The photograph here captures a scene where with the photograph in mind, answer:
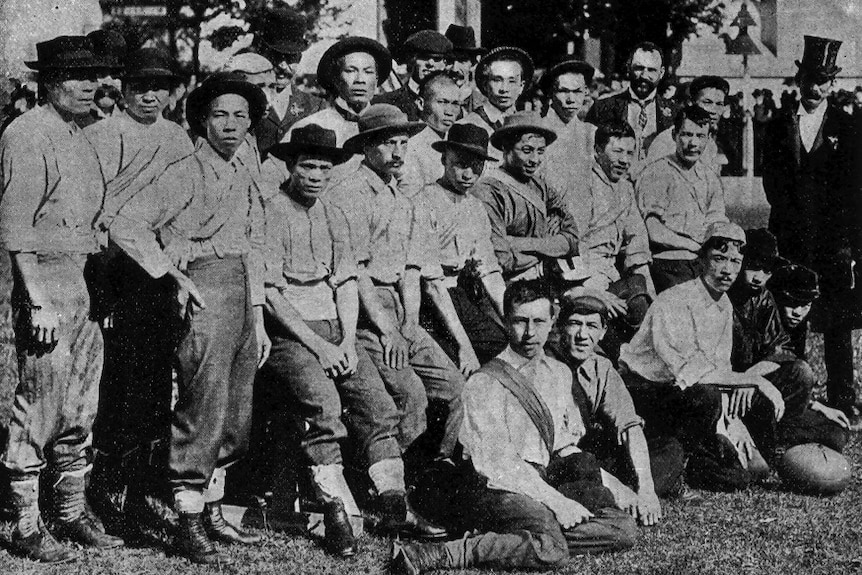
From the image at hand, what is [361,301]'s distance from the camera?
20.8 ft

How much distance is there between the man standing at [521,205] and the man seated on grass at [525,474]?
1.01m

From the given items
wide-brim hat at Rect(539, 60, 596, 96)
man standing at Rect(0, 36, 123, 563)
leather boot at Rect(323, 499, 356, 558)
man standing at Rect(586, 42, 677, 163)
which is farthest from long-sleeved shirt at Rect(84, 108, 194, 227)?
man standing at Rect(586, 42, 677, 163)

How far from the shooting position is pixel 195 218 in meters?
5.79

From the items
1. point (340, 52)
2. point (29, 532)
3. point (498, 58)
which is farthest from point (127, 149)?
Result: point (498, 58)

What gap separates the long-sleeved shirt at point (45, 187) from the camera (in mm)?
5469

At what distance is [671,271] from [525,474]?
2.59m

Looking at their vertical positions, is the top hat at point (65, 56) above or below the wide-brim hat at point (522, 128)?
above

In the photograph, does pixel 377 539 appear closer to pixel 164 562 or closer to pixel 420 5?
pixel 164 562

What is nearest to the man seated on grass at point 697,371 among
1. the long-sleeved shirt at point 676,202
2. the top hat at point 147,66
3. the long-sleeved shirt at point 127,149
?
the long-sleeved shirt at point 676,202

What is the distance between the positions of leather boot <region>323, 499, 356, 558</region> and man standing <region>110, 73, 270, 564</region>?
1.24ft

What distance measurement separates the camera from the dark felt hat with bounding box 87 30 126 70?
18.8ft

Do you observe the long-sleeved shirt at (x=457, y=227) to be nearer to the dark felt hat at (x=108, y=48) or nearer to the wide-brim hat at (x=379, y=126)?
the wide-brim hat at (x=379, y=126)

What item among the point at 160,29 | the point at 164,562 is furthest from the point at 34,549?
the point at 160,29

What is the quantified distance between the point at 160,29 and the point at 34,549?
623 centimetres
